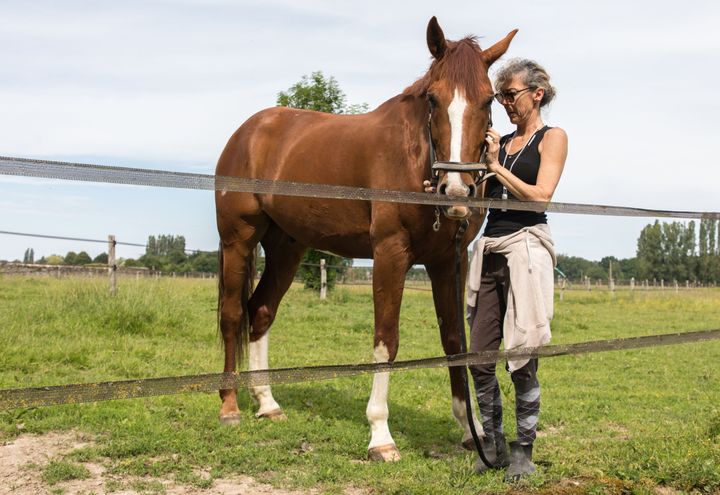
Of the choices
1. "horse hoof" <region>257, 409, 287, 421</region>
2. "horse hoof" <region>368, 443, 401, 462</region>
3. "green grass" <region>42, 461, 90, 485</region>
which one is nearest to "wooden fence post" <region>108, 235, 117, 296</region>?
"horse hoof" <region>257, 409, 287, 421</region>

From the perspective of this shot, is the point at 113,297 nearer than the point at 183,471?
No

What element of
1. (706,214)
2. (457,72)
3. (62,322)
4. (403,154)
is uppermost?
(457,72)

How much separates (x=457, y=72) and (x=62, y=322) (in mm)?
7291

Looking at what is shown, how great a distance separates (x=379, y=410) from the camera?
451cm

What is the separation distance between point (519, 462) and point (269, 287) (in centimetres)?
309

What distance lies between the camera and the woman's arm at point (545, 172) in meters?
3.46

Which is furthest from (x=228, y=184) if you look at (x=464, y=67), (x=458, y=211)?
(x=464, y=67)

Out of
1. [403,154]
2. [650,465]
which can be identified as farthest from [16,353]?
[650,465]

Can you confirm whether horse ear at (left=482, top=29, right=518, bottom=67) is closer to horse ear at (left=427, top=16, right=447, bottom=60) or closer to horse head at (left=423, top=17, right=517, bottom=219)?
horse head at (left=423, top=17, right=517, bottom=219)

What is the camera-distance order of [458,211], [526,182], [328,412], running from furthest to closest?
[328,412] < [526,182] < [458,211]

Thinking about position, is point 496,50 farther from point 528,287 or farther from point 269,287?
point 269,287

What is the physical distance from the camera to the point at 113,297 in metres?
10.3

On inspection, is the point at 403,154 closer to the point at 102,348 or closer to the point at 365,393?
the point at 365,393

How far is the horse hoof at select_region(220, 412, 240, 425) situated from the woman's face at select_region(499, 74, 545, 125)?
10.1 ft
